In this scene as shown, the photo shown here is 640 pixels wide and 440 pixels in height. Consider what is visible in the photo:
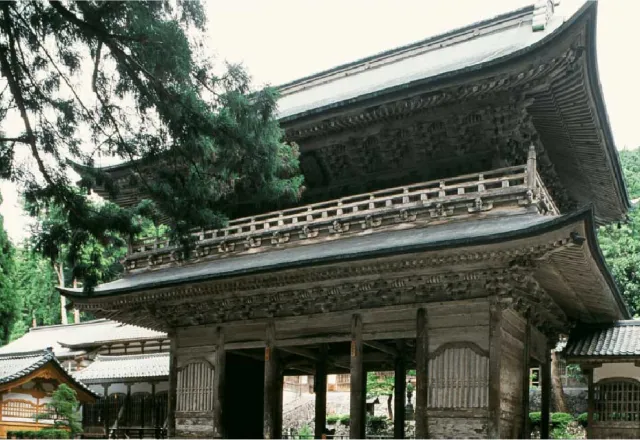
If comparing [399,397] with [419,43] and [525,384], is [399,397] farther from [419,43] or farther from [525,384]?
[419,43]

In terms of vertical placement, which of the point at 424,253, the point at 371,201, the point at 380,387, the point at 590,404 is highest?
the point at 371,201

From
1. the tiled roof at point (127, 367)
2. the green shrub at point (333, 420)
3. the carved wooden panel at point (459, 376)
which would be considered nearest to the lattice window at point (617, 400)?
the carved wooden panel at point (459, 376)

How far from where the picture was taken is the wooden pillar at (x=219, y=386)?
1576cm

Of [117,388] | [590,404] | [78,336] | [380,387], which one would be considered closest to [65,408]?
[117,388]

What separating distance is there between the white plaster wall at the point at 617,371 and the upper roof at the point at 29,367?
1593 centimetres

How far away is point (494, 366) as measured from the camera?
39.5 ft

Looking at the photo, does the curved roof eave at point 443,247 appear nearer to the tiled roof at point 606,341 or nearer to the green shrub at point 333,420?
the tiled roof at point 606,341

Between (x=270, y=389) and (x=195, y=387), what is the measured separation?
7.80 feet

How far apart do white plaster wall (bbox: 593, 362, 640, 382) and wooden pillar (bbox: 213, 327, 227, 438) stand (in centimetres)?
868

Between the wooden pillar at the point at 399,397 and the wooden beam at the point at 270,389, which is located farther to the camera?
the wooden pillar at the point at 399,397

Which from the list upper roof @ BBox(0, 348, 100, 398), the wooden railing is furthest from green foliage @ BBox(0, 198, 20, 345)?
the wooden railing

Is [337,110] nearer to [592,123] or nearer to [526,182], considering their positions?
[526,182]

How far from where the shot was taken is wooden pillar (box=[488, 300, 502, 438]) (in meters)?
11.9

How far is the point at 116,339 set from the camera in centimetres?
3291
